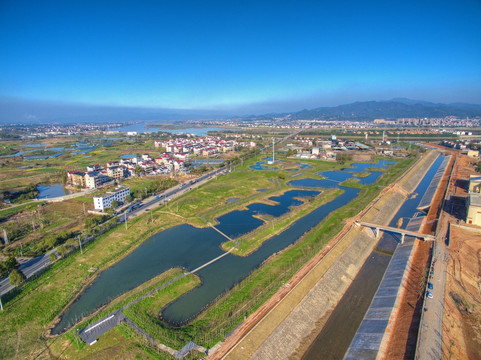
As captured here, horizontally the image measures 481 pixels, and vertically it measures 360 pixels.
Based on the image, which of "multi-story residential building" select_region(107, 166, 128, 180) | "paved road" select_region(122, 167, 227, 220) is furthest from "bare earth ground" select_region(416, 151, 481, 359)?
"multi-story residential building" select_region(107, 166, 128, 180)

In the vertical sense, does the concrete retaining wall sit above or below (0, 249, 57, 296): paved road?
below

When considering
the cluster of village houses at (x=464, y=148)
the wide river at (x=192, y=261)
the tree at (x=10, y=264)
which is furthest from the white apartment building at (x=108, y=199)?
the cluster of village houses at (x=464, y=148)

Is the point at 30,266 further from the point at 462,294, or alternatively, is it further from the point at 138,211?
the point at 462,294

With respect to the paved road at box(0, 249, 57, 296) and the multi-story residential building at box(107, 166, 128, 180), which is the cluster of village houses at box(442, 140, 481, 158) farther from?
the paved road at box(0, 249, 57, 296)

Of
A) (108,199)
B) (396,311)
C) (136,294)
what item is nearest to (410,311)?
(396,311)

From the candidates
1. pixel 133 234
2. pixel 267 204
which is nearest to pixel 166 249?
pixel 133 234

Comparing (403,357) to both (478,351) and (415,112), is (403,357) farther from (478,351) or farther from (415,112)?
(415,112)
